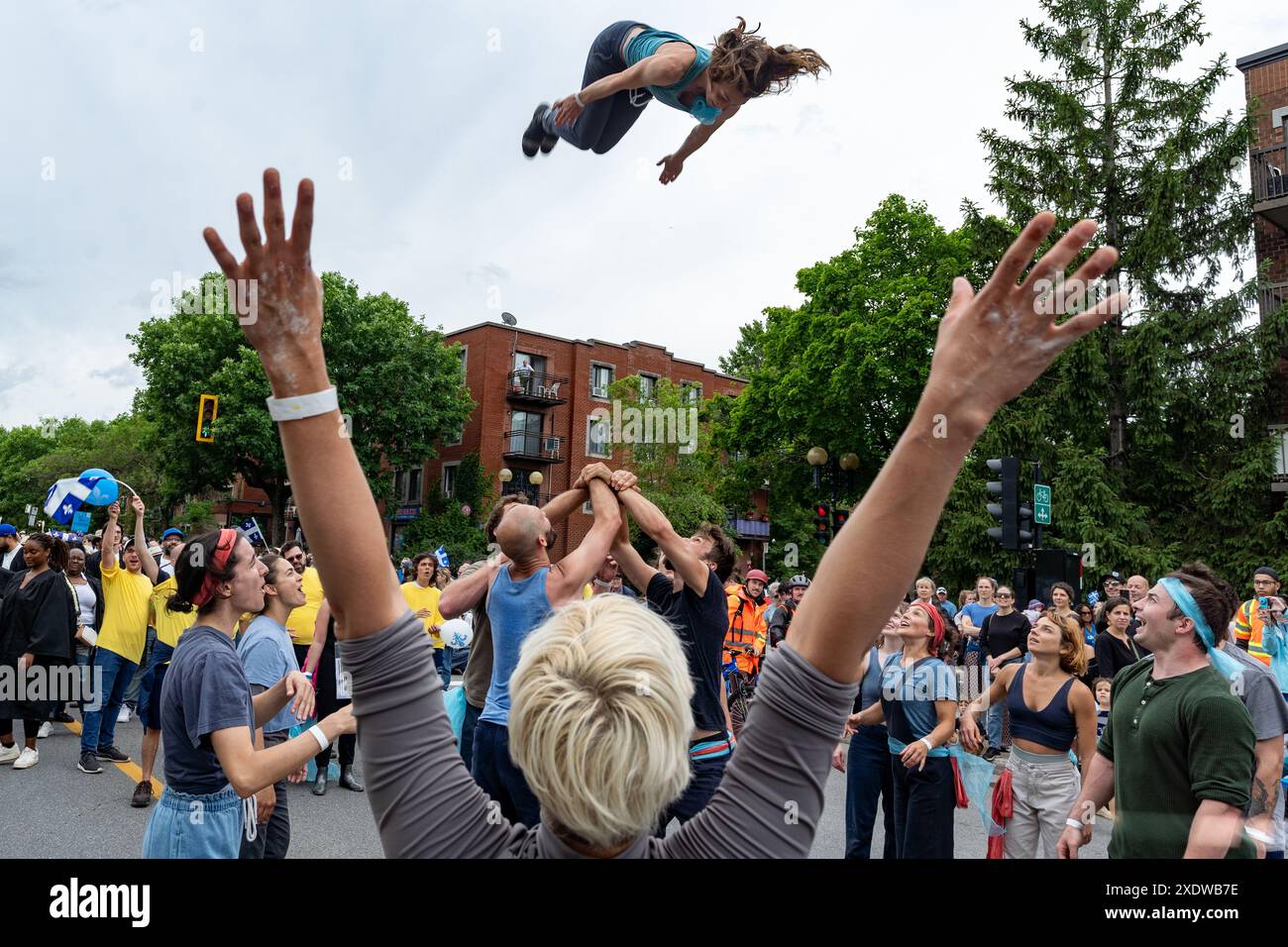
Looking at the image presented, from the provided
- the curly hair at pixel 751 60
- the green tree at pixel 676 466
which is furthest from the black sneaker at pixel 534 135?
the green tree at pixel 676 466

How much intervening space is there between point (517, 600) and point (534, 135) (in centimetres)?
222

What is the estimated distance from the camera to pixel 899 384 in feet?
89.4

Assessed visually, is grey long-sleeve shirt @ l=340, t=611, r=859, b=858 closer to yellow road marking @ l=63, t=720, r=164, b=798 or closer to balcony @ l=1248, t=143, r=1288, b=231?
yellow road marking @ l=63, t=720, r=164, b=798

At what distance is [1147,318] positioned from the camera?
23.2 m

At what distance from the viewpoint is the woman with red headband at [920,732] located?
16.8 ft

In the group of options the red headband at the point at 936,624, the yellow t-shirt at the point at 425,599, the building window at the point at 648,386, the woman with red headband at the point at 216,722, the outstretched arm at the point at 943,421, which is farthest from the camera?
the building window at the point at 648,386

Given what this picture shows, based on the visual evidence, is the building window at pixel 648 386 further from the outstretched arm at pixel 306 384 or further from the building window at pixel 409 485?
the outstretched arm at pixel 306 384

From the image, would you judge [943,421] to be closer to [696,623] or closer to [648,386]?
[696,623]

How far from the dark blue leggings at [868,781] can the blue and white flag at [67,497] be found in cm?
904

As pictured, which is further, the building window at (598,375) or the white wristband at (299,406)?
the building window at (598,375)

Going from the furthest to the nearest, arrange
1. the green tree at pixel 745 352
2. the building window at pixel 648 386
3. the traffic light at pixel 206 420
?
the green tree at pixel 745 352 → the building window at pixel 648 386 → the traffic light at pixel 206 420

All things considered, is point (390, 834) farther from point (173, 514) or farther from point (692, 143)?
point (173, 514)

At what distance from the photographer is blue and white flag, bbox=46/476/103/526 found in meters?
10.4

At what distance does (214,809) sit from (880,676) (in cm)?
401
